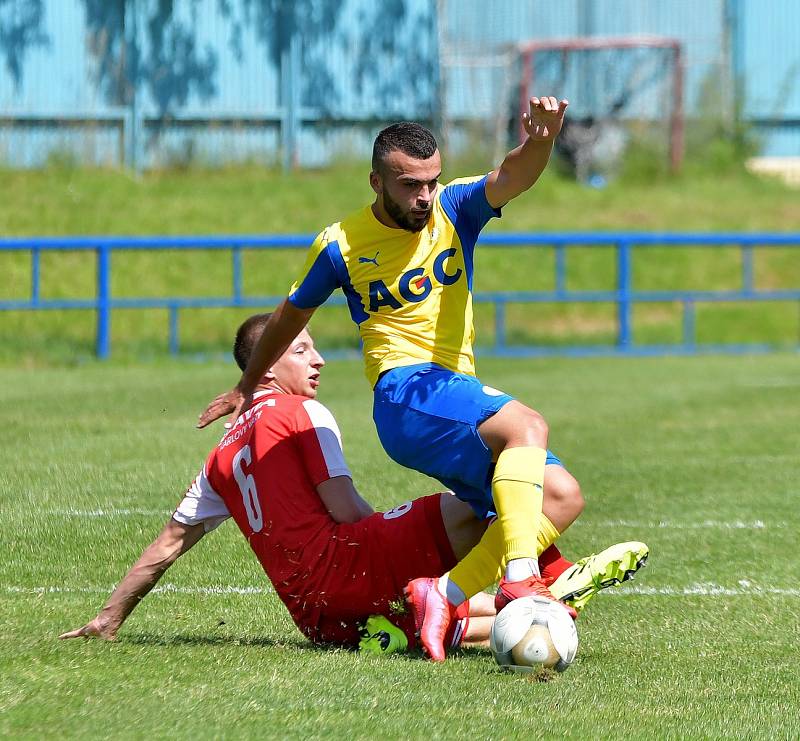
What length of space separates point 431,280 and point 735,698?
1.78m

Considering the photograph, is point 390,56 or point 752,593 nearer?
point 752,593

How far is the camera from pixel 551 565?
4922 mm

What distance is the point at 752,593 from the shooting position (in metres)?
5.69

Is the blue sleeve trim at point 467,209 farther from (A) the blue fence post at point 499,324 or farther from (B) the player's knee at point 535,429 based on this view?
(A) the blue fence post at point 499,324

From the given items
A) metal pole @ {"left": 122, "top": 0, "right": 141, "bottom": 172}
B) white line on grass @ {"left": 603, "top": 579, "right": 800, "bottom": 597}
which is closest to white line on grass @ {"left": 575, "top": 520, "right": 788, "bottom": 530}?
white line on grass @ {"left": 603, "top": 579, "right": 800, "bottom": 597}

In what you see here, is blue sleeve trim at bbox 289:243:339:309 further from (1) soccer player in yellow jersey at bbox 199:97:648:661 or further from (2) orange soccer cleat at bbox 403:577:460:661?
(2) orange soccer cleat at bbox 403:577:460:661

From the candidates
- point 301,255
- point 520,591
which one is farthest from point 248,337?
point 301,255

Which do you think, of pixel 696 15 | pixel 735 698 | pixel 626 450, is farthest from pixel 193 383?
pixel 696 15

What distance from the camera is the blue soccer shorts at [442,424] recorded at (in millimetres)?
4707

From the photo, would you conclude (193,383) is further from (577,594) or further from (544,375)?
(577,594)

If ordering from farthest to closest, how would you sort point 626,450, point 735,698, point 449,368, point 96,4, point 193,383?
point 96,4 < point 193,383 < point 626,450 < point 449,368 < point 735,698

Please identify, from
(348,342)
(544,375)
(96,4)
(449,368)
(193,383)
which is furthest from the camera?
(96,4)

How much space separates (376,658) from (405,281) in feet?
4.27

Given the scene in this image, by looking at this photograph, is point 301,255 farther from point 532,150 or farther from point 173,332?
point 532,150
